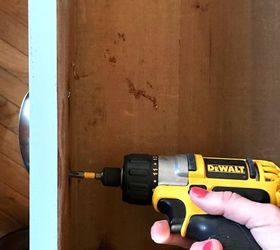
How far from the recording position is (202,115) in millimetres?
746

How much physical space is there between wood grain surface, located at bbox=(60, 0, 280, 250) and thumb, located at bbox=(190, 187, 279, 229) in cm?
17

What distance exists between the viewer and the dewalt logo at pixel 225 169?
0.62 meters

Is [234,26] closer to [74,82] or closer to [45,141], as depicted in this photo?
[74,82]

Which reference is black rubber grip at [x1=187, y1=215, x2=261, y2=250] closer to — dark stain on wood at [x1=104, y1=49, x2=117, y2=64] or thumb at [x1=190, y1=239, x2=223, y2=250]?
thumb at [x1=190, y1=239, x2=223, y2=250]

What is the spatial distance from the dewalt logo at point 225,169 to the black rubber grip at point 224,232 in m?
0.06

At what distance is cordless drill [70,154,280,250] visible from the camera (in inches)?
24.1

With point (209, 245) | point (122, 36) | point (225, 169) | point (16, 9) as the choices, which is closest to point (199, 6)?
point (122, 36)

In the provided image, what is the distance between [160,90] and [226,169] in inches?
6.7

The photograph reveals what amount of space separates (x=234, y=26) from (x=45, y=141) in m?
0.39

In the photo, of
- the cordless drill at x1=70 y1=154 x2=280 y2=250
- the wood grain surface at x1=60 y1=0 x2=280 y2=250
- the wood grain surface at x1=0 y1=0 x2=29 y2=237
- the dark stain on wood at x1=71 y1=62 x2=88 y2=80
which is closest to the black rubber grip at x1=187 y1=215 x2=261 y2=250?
the cordless drill at x1=70 y1=154 x2=280 y2=250

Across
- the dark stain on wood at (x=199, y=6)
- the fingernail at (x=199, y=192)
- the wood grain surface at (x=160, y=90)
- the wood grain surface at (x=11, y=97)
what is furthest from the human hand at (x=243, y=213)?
the wood grain surface at (x=11, y=97)

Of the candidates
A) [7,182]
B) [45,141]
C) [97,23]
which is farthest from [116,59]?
[7,182]

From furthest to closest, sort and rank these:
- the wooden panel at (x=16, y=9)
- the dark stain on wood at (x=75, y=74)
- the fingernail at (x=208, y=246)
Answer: the wooden panel at (x=16, y=9), the dark stain on wood at (x=75, y=74), the fingernail at (x=208, y=246)

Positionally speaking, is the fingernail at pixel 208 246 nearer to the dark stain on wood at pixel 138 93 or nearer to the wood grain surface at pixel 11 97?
the dark stain on wood at pixel 138 93
